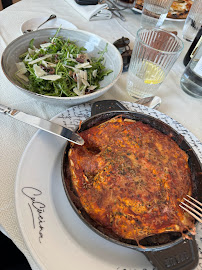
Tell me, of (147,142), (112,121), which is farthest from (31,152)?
(147,142)

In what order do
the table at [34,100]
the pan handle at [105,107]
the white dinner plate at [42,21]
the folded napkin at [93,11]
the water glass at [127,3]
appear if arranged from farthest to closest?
the water glass at [127,3], the folded napkin at [93,11], the white dinner plate at [42,21], the pan handle at [105,107], the table at [34,100]

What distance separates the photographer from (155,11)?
5.40 feet

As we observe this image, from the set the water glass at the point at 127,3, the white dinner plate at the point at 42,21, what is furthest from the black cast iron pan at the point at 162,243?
the water glass at the point at 127,3

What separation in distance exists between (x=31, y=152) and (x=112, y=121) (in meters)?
0.34

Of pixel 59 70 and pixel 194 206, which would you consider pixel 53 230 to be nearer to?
pixel 194 206

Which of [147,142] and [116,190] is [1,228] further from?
[147,142]

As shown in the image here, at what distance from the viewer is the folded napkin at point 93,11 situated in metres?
1.67

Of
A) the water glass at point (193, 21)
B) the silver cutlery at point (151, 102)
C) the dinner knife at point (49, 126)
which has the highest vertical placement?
the water glass at point (193, 21)

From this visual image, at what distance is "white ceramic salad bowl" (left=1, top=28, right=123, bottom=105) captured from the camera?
918 mm

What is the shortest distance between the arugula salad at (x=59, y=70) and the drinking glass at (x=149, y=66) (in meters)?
0.18

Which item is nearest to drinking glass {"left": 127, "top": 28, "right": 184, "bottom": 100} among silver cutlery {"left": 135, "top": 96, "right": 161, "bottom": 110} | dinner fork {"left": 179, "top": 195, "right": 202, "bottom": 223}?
silver cutlery {"left": 135, "top": 96, "right": 161, "bottom": 110}

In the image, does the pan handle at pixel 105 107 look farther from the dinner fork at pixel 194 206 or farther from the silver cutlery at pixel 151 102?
the dinner fork at pixel 194 206

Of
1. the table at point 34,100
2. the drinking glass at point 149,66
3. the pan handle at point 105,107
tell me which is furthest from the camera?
the drinking glass at point 149,66

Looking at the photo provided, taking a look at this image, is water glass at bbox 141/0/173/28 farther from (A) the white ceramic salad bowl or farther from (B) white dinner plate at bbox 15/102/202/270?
(B) white dinner plate at bbox 15/102/202/270
